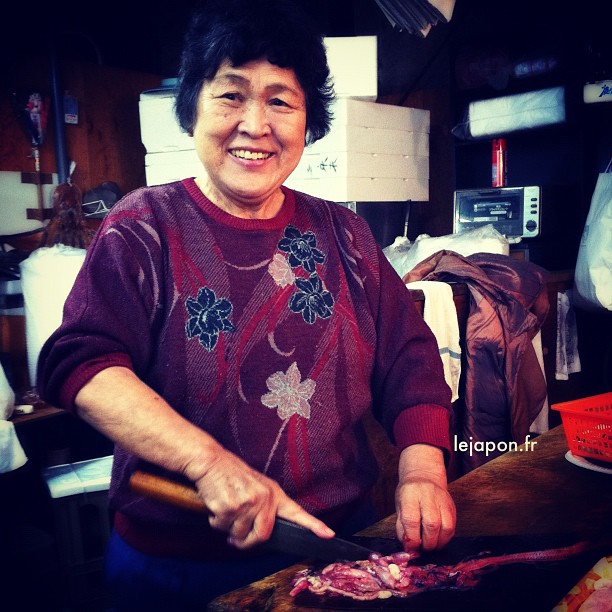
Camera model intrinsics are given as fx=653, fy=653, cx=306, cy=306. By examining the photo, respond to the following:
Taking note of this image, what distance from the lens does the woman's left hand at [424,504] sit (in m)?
1.14

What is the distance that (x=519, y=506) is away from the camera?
1.31 meters


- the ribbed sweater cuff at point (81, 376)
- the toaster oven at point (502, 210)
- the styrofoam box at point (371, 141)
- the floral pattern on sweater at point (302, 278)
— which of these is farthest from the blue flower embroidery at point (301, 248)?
the toaster oven at point (502, 210)

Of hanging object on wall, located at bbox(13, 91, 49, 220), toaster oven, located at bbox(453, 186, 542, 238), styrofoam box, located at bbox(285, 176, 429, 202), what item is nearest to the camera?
styrofoam box, located at bbox(285, 176, 429, 202)

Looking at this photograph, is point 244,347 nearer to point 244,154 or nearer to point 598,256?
point 244,154

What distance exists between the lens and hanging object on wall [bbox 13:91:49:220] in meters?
3.54

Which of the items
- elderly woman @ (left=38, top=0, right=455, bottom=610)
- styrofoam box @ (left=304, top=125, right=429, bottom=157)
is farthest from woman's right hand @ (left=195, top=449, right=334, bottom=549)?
styrofoam box @ (left=304, top=125, right=429, bottom=157)

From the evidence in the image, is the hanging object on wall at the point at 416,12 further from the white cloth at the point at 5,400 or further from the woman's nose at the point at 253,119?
the white cloth at the point at 5,400

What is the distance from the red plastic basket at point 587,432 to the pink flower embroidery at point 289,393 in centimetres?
63

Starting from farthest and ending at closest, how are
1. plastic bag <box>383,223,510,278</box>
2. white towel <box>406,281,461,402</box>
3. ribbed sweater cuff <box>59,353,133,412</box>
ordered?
1. plastic bag <box>383,223,510,278</box>
2. white towel <box>406,281,461,402</box>
3. ribbed sweater cuff <box>59,353,133,412</box>

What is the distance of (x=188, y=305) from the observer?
46.6 inches

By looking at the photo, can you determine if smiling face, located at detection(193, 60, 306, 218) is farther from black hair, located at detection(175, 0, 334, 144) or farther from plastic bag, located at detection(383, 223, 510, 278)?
plastic bag, located at detection(383, 223, 510, 278)

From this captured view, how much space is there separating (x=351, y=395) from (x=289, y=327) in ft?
0.62

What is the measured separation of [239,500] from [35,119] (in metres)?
3.23

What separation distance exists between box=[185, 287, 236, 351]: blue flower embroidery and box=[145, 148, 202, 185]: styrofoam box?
96.4 inches
